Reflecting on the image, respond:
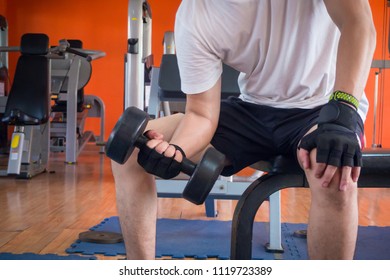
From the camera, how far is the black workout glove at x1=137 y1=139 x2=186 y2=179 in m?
0.93

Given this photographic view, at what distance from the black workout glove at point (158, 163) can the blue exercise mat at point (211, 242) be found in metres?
0.95

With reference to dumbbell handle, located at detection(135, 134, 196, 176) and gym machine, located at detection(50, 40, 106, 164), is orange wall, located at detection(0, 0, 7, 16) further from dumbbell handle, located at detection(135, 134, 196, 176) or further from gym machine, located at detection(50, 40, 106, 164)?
dumbbell handle, located at detection(135, 134, 196, 176)

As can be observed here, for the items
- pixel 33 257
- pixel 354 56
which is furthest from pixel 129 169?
pixel 33 257

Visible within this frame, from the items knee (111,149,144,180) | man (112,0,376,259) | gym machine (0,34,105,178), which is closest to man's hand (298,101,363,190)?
man (112,0,376,259)

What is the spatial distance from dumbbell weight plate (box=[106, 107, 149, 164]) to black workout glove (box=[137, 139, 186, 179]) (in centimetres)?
3

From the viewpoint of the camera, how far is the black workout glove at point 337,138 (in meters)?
0.80

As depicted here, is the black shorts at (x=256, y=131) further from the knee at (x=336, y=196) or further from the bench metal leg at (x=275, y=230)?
the bench metal leg at (x=275, y=230)

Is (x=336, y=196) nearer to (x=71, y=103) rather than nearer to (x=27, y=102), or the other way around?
(x=27, y=102)

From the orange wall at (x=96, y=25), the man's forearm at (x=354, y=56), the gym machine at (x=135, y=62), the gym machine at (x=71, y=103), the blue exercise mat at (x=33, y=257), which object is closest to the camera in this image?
the man's forearm at (x=354, y=56)

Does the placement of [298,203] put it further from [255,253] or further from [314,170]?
[314,170]

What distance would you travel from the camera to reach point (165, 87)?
221cm

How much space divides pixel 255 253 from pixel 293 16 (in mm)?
1067

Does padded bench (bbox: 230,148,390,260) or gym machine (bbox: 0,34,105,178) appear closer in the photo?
padded bench (bbox: 230,148,390,260)

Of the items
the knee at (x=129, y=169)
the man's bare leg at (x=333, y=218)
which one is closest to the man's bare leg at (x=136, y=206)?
the knee at (x=129, y=169)
